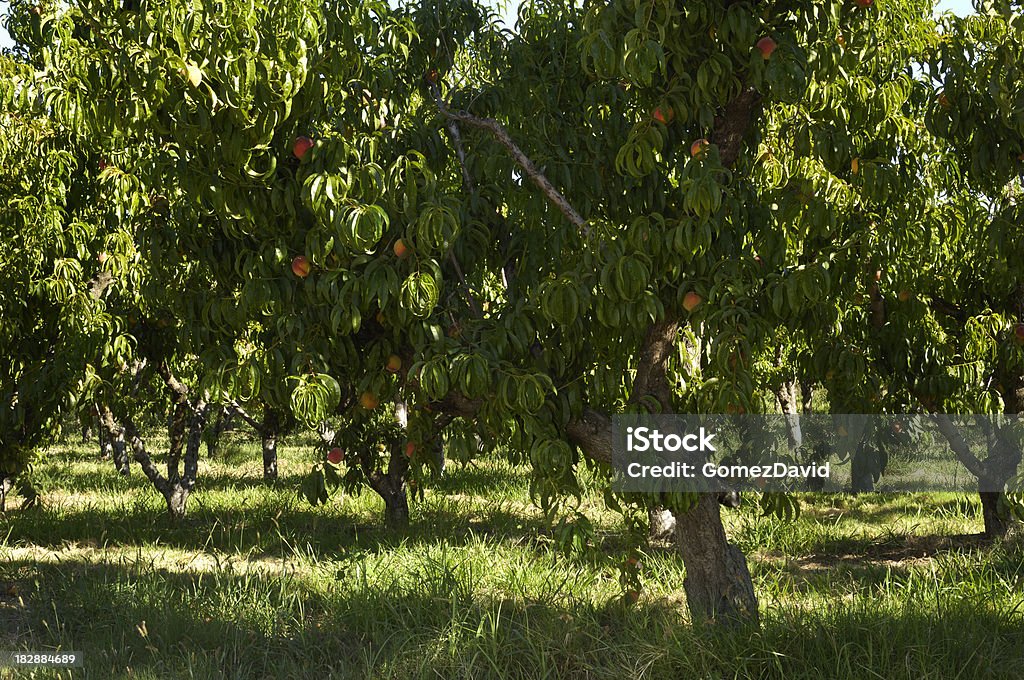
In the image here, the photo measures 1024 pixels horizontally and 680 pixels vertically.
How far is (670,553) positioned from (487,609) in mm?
2706

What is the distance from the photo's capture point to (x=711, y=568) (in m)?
4.21

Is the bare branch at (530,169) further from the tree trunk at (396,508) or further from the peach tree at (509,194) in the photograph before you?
the tree trunk at (396,508)

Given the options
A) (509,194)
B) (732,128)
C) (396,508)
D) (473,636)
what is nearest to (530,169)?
→ (509,194)

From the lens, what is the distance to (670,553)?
7.02 meters

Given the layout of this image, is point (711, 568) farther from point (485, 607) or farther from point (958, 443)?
point (958, 443)

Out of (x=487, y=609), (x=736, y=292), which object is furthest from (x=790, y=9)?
(x=487, y=609)

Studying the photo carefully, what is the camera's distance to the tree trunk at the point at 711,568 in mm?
4141

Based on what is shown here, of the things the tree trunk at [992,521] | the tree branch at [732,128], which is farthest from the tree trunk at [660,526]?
the tree branch at [732,128]

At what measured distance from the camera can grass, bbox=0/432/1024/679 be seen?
149 inches

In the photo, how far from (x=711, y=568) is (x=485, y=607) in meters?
1.29

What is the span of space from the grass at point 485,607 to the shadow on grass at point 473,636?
0.01m

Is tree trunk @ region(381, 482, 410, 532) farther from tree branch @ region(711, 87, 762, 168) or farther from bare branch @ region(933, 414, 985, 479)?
tree branch @ region(711, 87, 762, 168)

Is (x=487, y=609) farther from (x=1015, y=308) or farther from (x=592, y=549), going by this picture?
(x=1015, y=308)

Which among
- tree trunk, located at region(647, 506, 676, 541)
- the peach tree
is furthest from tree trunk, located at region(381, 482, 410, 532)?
A: the peach tree
